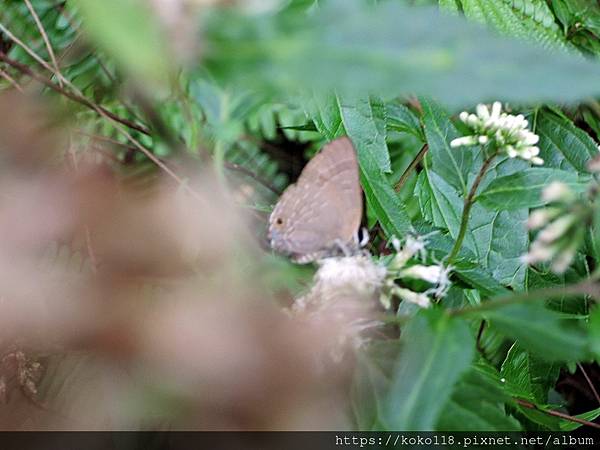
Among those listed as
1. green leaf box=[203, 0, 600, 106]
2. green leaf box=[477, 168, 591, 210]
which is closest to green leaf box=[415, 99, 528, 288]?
green leaf box=[477, 168, 591, 210]

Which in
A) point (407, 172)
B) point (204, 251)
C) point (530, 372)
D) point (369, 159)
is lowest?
point (530, 372)

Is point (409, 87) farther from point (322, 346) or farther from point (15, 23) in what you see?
point (15, 23)

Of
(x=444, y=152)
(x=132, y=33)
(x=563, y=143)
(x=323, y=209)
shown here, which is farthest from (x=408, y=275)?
(x=563, y=143)

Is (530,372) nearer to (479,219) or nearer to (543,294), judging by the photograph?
(479,219)

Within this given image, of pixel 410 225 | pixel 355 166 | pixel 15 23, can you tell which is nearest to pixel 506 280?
pixel 410 225

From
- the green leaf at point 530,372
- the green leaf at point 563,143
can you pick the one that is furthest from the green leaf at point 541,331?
the green leaf at point 563,143

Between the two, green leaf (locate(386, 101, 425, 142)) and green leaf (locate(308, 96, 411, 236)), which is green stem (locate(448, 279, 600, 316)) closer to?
green leaf (locate(308, 96, 411, 236))
